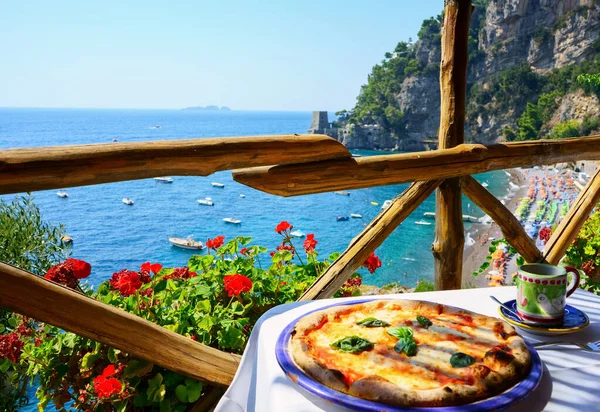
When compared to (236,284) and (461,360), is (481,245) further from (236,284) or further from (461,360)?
(461,360)

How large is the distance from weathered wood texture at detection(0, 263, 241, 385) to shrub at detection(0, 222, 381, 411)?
0.19 m

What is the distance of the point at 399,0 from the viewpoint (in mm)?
76188

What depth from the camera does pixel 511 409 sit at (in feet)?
1.94

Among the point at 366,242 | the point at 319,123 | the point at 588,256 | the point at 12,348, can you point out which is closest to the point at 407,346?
the point at 366,242

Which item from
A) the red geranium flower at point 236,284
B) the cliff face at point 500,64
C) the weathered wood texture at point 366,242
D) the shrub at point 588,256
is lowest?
the shrub at point 588,256

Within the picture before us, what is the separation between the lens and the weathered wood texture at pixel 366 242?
180cm

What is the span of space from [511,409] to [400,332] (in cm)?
21

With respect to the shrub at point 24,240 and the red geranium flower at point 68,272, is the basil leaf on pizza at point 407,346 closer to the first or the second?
the red geranium flower at point 68,272

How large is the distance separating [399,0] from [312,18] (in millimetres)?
14868

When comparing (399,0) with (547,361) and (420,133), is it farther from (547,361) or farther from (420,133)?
(547,361)

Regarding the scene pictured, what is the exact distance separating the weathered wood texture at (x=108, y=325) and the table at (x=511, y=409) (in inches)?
20.7

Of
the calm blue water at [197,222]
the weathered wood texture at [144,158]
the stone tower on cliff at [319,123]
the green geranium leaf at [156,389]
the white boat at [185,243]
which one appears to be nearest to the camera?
the weathered wood texture at [144,158]

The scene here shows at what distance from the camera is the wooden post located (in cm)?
200

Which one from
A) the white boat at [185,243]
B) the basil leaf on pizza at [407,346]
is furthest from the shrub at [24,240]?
the white boat at [185,243]
